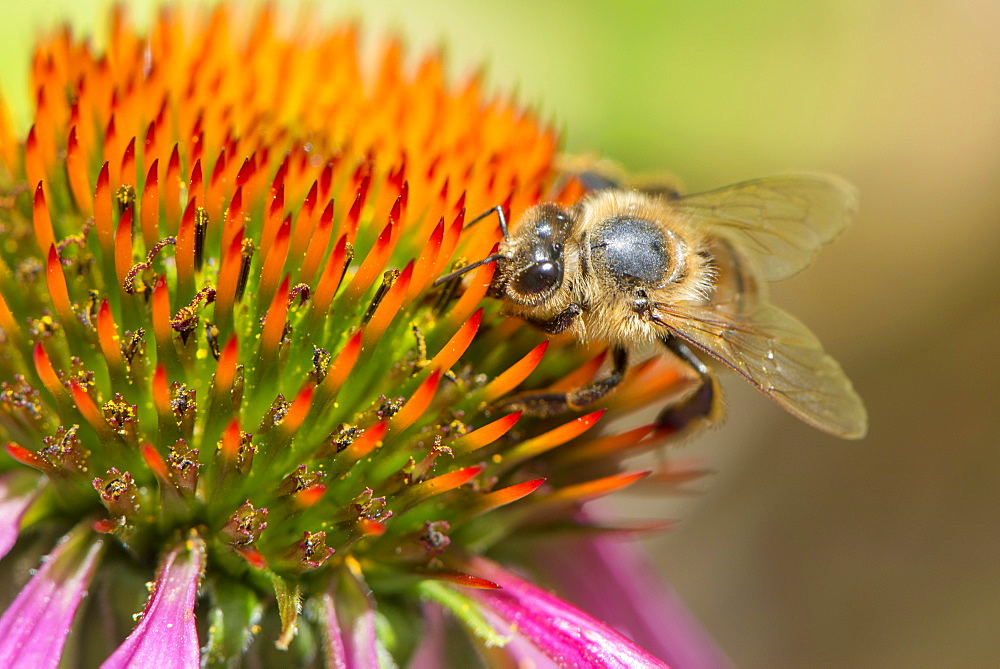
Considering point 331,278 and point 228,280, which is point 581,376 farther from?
point 228,280

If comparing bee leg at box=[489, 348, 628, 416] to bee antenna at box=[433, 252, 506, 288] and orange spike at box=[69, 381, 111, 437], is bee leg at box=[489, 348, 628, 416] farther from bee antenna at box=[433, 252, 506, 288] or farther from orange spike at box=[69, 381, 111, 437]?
orange spike at box=[69, 381, 111, 437]

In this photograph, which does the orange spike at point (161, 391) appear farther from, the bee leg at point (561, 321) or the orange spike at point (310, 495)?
the bee leg at point (561, 321)

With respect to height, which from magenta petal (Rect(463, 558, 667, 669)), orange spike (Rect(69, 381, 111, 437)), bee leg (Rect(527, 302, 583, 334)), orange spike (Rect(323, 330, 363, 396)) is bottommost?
magenta petal (Rect(463, 558, 667, 669))

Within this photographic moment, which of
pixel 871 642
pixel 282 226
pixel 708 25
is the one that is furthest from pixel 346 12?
pixel 871 642

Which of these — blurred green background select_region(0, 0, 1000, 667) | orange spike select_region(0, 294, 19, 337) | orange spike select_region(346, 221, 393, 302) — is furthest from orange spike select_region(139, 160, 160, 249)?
blurred green background select_region(0, 0, 1000, 667)

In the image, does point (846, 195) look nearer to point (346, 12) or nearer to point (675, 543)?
point (346, 12)

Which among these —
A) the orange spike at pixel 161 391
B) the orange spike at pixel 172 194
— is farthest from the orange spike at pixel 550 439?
the orange spike at pixel 172 194
